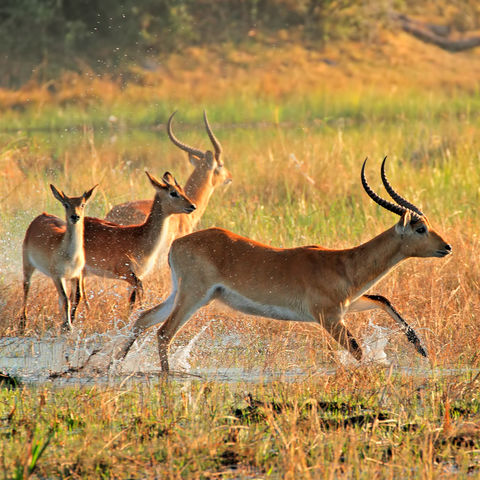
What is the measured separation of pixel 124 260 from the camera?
22.0 feet

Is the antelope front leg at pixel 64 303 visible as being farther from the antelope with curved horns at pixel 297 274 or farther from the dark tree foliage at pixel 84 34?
the dark tree foliage at pixel 84 34

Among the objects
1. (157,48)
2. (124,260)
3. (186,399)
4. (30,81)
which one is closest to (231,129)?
(30,81)

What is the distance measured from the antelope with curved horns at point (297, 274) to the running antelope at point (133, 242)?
1.18 meters

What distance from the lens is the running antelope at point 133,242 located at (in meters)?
6.70

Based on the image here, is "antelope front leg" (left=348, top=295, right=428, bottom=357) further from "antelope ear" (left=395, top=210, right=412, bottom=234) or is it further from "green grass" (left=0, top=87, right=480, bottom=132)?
"green grass" (left=0, top=87, right=480, bottom=132)

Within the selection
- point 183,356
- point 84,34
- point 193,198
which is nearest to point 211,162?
point 193,198

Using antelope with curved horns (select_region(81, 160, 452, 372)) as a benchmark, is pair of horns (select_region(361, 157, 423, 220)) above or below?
above

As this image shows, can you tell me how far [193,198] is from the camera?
843cm

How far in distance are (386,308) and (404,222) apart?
53 centimetres

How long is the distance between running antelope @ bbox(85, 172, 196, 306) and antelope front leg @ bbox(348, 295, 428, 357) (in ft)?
5.32

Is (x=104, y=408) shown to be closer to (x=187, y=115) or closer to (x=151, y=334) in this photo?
(x=151, y=334)

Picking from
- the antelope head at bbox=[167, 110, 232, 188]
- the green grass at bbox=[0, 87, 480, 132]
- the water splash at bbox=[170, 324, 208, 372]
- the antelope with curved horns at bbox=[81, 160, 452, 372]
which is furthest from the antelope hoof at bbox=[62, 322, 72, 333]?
the green grass at bbox=[0, 87, 480, 132]

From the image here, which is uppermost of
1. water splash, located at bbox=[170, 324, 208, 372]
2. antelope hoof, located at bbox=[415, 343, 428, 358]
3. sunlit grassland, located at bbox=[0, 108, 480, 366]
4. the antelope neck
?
the antelope neck

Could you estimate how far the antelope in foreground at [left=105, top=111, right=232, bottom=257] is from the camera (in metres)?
7.82
